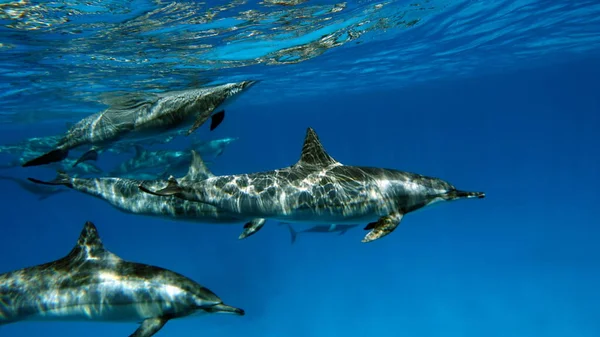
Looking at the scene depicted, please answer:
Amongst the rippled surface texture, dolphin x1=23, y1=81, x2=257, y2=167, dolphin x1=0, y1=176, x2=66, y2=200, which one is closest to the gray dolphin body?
dolphin x1=23, y1=81, x2=257, y2=167

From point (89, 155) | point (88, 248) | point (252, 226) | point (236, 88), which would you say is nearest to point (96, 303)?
point (88, 248)

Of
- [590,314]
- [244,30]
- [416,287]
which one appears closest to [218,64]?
Result: [244,30]

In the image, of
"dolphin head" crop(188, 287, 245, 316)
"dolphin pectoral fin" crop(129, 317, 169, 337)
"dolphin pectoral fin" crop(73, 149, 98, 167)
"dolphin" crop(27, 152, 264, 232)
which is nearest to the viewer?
"dolphin pectoral fin" crop(129, 317, 169, 337)

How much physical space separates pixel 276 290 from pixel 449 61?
872 inches

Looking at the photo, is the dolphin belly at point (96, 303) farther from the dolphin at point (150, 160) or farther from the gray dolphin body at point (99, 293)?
the dolphin at point (150, 160)

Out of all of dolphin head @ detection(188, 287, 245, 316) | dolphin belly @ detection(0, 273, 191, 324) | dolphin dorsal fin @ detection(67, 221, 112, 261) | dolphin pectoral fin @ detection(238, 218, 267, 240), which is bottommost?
dolphin head @ detection(188, 287, 245, 316)

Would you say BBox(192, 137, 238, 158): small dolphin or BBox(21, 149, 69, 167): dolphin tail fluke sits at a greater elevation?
BBox(21, 149, 69, 167): dolphin tail fluke

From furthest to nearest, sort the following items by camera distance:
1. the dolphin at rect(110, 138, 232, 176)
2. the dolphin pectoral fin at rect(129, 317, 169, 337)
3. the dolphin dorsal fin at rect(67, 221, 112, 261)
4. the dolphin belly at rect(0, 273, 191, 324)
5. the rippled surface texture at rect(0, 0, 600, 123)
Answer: the dolphin at rect(110, 138, 232, 176), the rippled surface texture at rect(0, 0, 600, 123), the dolphin dorsal fin at rect(67, 221, 112, 261), the dolphin belly at rect(0, 273, 191, 324), the dolphin pectoral fin at rect(129, 317, 169, 337)

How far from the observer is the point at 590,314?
80.3 feet

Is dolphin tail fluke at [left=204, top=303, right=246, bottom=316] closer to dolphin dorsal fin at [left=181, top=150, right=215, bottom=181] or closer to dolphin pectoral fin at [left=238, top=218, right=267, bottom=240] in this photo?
dolphin pectoral fin at [left=238, top=218, right=267, bottom=240]

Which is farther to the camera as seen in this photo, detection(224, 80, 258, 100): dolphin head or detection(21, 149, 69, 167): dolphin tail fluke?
detection(224, 80, 258, 100): dolphin head

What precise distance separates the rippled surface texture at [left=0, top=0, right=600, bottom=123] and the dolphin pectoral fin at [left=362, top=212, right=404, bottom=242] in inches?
371

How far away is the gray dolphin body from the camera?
6.20m

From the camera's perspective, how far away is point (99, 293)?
6.41 meters
